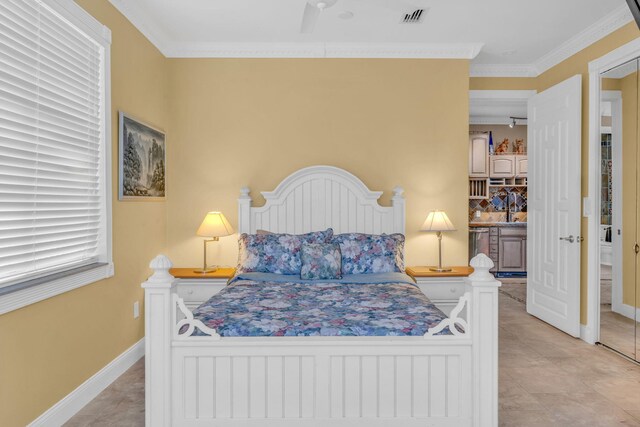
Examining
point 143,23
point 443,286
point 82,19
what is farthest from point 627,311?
point 143,23

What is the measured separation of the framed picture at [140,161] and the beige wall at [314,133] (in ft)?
0.89

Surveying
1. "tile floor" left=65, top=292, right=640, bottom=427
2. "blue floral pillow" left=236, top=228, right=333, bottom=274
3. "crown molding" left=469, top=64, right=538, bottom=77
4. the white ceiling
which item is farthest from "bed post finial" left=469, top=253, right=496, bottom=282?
"crown molding" left=469, top=64, right=538, bottom=77

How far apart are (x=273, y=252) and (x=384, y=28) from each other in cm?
229

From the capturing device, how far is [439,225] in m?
4.21

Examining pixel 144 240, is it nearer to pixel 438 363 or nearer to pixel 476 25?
pixel 438 363

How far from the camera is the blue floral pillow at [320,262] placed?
360 centimetres

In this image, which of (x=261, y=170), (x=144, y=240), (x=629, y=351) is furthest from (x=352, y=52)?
(x=629, y=351)

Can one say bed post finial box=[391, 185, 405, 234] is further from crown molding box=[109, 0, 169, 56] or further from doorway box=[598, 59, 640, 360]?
crown molding box=[109, 0, 169, 56]

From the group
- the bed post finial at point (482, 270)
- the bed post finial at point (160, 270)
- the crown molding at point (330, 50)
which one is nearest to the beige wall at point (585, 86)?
the crown molding at point (330, 50)

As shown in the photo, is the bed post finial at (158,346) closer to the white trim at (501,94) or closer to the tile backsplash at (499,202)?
the white trim at (501,94)

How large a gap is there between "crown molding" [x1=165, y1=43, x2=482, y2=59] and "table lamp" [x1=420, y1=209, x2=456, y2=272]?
1650 millimetres

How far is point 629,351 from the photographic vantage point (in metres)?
3.63

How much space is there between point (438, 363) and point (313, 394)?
0.69m

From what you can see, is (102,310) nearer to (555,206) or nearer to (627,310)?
(627,310)
